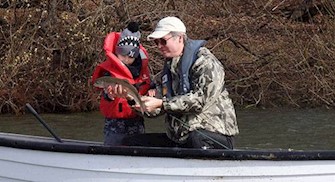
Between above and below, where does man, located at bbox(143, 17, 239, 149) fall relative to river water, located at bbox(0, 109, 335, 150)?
above

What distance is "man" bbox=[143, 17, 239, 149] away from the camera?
177 inches

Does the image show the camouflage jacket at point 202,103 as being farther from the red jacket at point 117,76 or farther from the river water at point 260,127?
the river water at point 260,127

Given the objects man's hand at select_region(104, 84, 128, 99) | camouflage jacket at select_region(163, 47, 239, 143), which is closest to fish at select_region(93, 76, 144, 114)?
man's hand at select_region(104, 84, 128, 99)

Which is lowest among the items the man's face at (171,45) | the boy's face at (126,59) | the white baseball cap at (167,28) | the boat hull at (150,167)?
the boat hull at (150,167)

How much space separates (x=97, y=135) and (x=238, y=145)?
1881 millimetres

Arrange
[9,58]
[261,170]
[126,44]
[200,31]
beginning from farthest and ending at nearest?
[200,31] → [9,58] → [126,44] → [261,170]

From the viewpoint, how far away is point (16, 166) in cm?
513

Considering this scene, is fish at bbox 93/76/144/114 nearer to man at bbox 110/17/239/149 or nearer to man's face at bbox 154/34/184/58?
man at bbox 110/17/239/149

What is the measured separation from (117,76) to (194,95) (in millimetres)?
660

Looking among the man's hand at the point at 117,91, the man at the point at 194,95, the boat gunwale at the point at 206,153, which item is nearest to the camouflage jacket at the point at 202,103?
the man at the point at 194,95

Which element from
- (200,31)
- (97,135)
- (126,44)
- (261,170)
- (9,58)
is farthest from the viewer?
(200,31)

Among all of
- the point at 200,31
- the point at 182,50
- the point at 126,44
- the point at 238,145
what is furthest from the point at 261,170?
the point at 200,31

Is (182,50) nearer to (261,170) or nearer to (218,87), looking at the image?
(218,87)

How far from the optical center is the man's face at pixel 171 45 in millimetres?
4555
